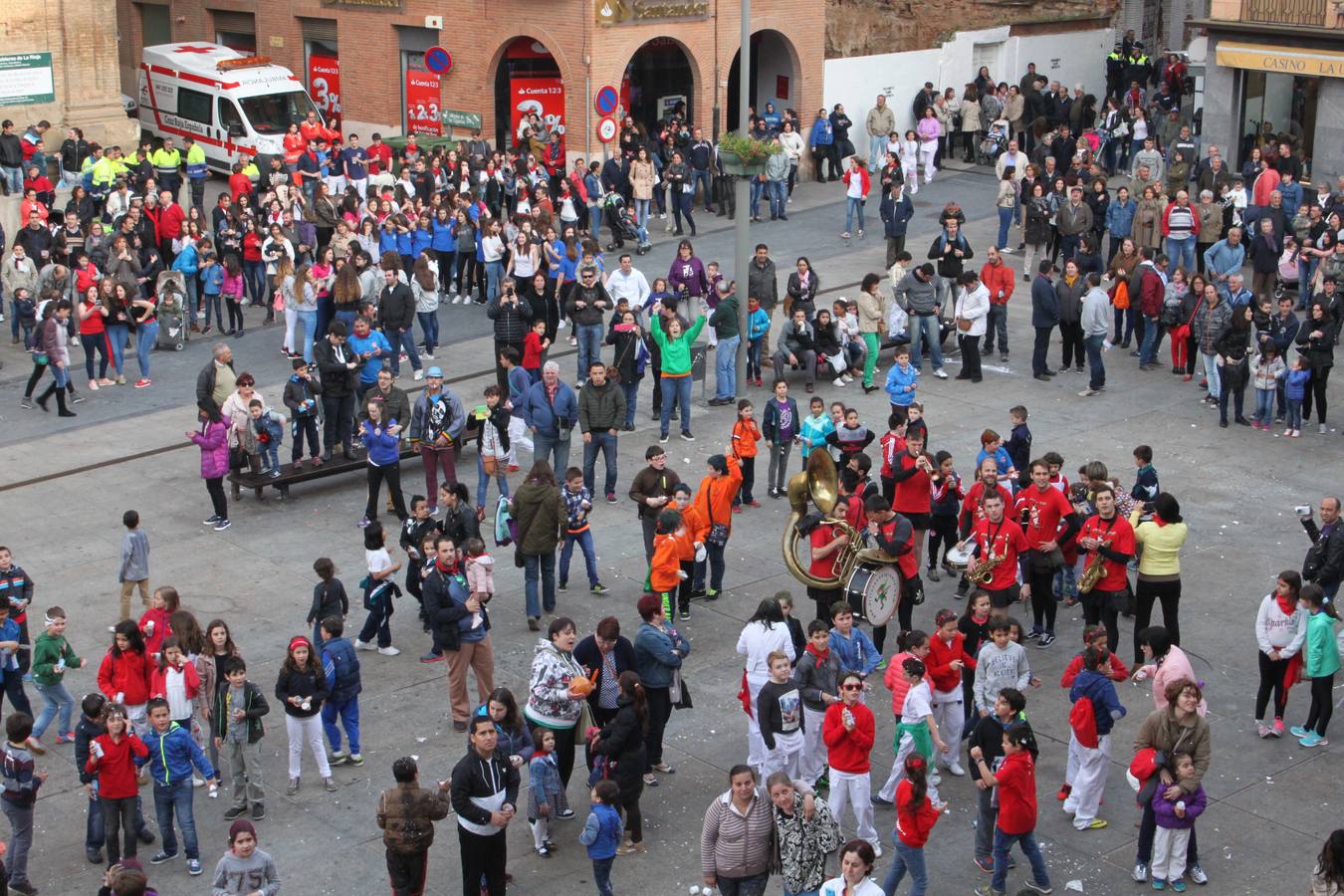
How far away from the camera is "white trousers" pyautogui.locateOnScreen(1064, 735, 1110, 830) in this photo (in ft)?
40.3

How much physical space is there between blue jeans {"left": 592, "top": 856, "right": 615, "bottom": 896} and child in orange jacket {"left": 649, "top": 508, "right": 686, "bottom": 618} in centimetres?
371

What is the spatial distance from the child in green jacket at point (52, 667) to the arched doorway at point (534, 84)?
876 inches

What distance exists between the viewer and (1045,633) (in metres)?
15.5

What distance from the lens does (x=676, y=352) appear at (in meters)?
20.8

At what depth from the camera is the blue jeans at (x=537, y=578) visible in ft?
51.8

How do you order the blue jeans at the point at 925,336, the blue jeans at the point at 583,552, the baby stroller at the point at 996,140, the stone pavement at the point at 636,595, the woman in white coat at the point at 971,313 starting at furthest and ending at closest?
the baby stroller at the point at 996,140
the blue jeans at the point at 925,336
the woman in white coat at the point at 971,313
the blue jeans at the point at 583,552
the stone pavement at the point at 636,595

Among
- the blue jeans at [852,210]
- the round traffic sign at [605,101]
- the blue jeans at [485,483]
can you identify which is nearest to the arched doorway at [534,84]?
the round traffic sign at [605,101]

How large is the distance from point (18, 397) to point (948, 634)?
14730 mm

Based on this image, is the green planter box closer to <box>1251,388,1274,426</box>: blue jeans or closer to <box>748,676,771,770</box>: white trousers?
<box>1251,388,1274,426</box>: blue jeans

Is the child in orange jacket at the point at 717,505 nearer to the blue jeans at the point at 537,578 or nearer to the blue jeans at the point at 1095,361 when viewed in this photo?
the blue jeans at the point at 537,578

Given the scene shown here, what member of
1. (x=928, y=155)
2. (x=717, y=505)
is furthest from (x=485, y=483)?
(x=928, y=155)

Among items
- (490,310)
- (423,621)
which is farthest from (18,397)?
(423,621)

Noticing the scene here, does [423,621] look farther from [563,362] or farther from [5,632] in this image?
[563,362]

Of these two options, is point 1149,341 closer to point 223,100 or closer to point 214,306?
point 214,306
